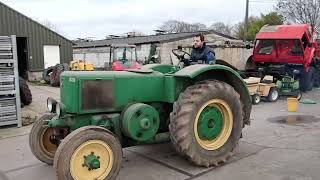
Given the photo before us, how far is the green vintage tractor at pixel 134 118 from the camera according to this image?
3.97 metres

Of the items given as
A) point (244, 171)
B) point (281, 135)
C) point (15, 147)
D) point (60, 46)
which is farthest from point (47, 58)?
point (244, 171)

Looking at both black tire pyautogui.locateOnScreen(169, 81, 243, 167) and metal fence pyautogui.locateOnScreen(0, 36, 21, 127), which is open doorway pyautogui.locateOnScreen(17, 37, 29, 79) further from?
black tire pyautogui.locateOnScreen(169, 81, 243, 167)

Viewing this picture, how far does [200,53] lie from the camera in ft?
19.2

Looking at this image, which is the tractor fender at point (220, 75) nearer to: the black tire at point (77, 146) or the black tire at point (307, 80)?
the black tire at point (77, 146)

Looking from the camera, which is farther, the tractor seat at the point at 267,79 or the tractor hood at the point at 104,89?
the tractor seat at the point at 267,79

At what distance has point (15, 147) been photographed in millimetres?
6105

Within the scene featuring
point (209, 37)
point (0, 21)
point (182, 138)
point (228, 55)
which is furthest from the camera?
point (209, 37)

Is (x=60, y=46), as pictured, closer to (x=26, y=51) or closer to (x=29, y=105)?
(x=26, y=51)

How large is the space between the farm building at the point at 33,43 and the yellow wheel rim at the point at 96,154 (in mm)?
16111

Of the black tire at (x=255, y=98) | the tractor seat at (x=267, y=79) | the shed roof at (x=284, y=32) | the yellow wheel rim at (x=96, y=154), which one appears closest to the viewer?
the yellow wheel rim at (x=96, y=154)

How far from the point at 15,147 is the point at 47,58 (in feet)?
49.1

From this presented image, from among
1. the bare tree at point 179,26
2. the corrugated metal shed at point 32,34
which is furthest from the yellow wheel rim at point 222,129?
the bare tree at point 179,26

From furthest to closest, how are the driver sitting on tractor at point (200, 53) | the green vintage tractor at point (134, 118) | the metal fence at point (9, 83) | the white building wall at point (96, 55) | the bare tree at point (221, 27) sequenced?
the bare tree at point (221, 27)
the white building wall at point (96, 55)
the metal fence at point (9, 83)
the driver sitting on tractor at point (200, 53)
the green vintage tractor at point (134, 118)

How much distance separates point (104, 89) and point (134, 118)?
19.6 inches
